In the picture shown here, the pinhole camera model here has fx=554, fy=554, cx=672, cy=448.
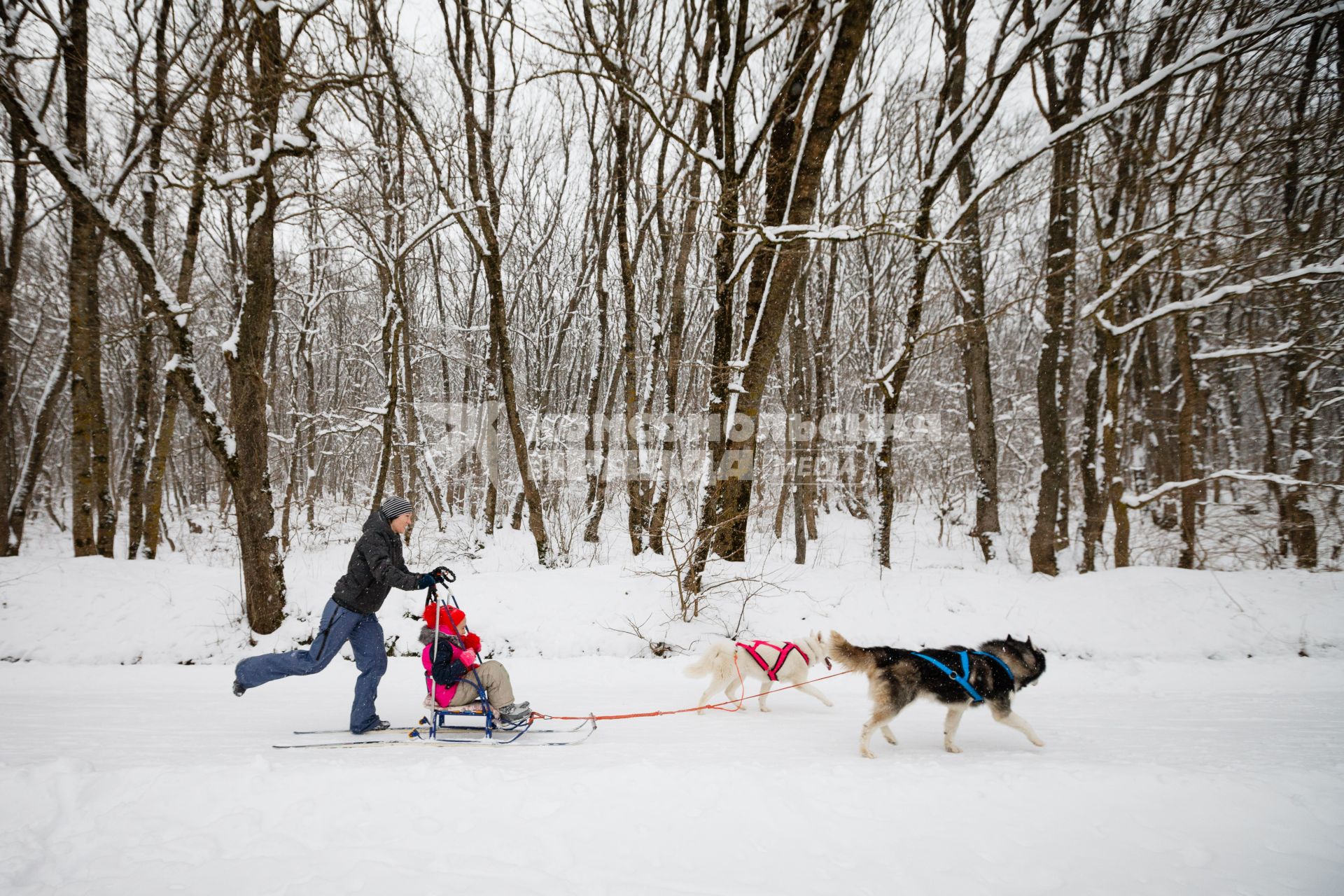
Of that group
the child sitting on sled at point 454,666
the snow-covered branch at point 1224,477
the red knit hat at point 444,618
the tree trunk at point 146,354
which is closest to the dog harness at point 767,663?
the child sitting on sled at point 454,666

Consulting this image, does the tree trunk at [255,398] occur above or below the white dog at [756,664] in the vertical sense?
above

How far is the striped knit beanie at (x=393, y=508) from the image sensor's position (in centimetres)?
490

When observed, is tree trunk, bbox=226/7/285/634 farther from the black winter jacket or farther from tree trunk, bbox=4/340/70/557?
tree trunk, bbox=4/340/70/557

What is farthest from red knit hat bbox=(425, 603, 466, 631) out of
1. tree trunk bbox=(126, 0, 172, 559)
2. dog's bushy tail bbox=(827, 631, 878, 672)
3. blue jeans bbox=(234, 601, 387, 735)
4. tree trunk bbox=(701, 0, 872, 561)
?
tree trunk bbox=(126, 0, 172, 559)

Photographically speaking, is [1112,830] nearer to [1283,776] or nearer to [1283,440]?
[1283,776]

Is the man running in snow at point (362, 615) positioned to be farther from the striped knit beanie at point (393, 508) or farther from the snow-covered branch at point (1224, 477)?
the snow-covered branch at point (1224, 477)

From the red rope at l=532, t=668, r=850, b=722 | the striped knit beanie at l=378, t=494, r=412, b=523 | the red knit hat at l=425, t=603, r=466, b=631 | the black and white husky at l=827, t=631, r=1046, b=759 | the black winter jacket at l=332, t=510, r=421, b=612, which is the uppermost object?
the striped knit beanie at l=378, t=494, r=412, b=523

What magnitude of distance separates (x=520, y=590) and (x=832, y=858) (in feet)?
23.4

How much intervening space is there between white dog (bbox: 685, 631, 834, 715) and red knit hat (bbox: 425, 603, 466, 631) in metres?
2.35

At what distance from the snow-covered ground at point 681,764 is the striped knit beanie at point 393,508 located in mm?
1875

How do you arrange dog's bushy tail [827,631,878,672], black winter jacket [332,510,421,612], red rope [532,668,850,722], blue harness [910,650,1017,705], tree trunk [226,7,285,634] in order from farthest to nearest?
tree trunk [226,7,285,634], red rope [532,668,850,722], black winter jacket [332,510,421,612], dog's bushy tail [827,631,878,672], blue harness [910,650,1017,705]

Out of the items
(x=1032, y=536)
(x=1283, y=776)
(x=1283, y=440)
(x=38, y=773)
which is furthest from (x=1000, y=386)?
(x=38, y=773)

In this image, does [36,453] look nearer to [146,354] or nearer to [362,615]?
[146,354]

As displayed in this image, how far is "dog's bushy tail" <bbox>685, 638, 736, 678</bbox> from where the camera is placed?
5.77 meters
